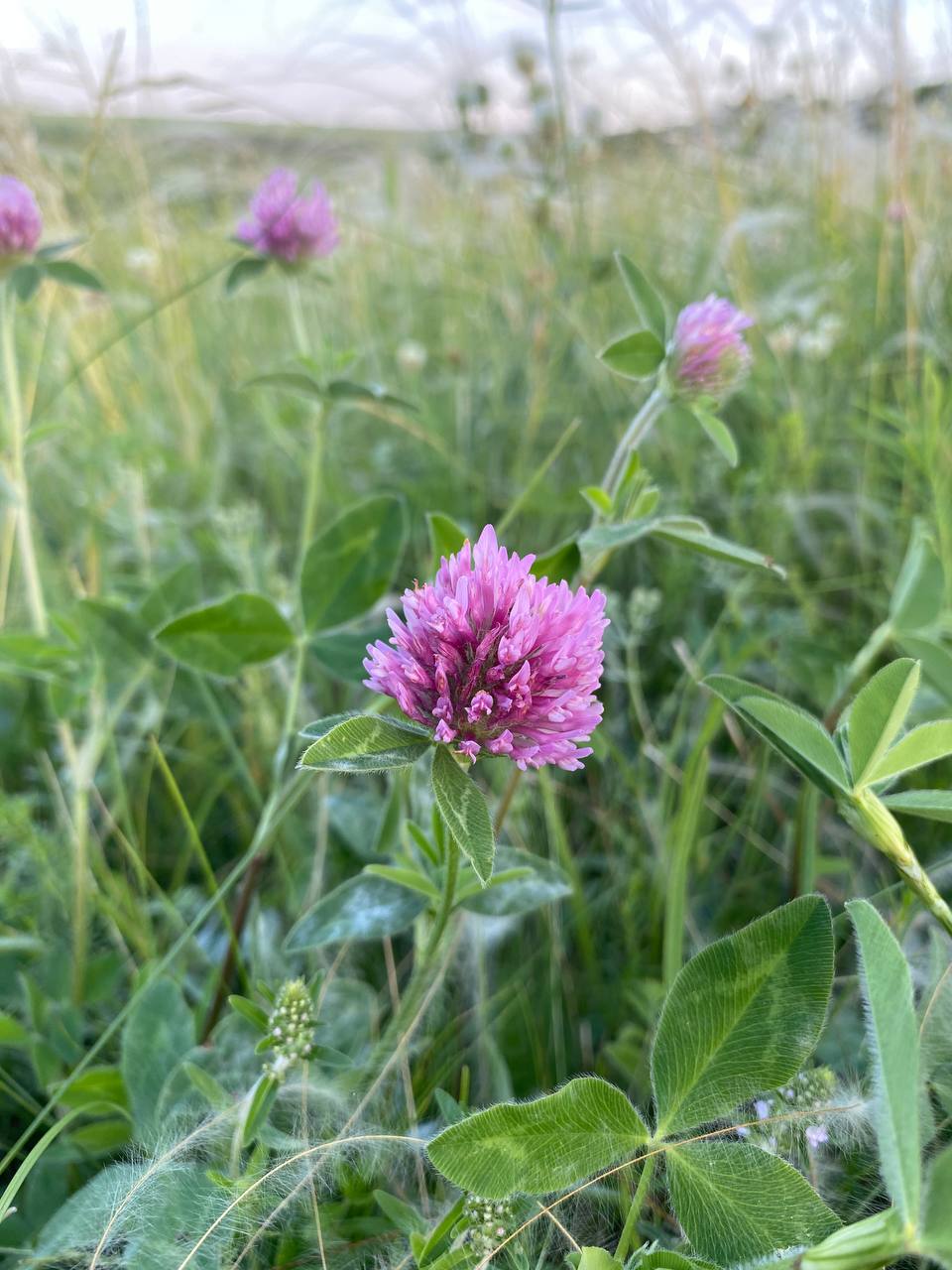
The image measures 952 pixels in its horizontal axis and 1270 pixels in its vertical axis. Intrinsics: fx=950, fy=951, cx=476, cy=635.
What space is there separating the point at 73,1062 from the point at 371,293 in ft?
8.57

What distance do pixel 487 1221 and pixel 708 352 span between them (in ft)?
2.41

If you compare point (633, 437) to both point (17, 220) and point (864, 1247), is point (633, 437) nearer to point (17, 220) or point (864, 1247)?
point (864, 1247)

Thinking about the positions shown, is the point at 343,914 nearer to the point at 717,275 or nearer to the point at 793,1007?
the point at 793,1007

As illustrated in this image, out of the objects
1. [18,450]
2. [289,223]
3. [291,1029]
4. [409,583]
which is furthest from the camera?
[409,583]

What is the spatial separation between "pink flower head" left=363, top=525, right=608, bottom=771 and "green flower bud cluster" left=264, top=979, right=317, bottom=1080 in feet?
0.76

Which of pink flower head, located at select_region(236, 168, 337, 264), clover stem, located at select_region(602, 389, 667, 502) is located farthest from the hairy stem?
pink flower head, located at select_region(236, 168, 337, 264)

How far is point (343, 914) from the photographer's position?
0.81 metres

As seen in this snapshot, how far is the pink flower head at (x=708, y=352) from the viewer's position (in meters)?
0.90

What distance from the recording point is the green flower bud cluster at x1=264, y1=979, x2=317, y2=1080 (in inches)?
26.4

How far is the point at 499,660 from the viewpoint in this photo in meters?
0.63

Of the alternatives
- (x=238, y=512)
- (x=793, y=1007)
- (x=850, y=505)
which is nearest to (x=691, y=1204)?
(x=793, y=1007)

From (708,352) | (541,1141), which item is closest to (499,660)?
(541,1141)

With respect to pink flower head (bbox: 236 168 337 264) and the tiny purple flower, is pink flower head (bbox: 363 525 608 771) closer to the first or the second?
the tiny purple flower

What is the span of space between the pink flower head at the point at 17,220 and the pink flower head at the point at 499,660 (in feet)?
2.64
